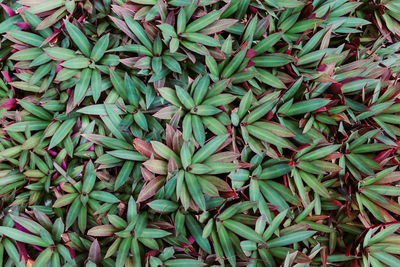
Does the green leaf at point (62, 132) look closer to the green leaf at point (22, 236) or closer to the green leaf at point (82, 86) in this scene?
the green leaf at point (82, 86)

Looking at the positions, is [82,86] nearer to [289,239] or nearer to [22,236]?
[22,236]

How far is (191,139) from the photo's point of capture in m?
1.44

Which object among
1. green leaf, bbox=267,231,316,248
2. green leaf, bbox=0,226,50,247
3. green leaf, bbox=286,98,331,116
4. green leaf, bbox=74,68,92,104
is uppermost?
green leaf, bbox=286,98,331,116

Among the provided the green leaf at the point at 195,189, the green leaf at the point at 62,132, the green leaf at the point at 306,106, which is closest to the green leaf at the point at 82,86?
the green leaf at the point at 62,132

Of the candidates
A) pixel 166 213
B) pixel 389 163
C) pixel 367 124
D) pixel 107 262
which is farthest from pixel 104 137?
pixel 389 163

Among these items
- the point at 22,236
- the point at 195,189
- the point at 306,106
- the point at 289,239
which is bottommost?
the point at 22,236

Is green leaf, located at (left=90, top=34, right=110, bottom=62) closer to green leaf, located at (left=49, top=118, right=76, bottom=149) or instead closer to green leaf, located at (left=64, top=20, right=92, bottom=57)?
green leaf, located at (left=64, top=20, right=92, bottom=57)

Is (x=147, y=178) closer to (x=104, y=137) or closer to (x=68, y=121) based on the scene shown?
(x=104, y=137)

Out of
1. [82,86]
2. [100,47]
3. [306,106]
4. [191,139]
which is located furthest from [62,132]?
[306,106]

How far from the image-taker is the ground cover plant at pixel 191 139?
4.63 feet

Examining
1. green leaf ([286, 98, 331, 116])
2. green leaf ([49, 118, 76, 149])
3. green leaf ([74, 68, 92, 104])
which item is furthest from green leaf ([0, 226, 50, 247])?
green leaf ([286, 98, 331, 116])

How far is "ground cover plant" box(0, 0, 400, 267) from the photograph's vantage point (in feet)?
4.63

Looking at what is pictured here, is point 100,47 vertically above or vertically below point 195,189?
above

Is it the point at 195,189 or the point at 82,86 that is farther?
the point at 82,86
